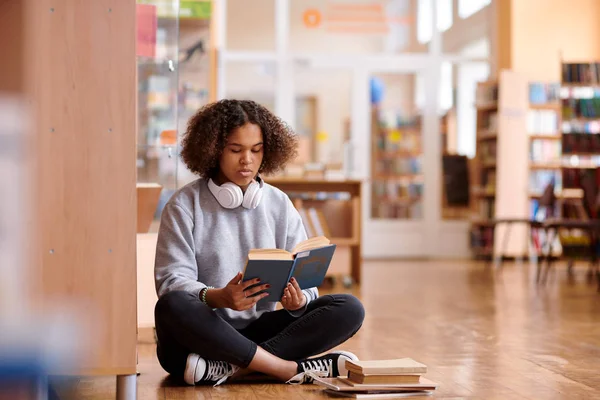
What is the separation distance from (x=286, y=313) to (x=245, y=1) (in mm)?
8393

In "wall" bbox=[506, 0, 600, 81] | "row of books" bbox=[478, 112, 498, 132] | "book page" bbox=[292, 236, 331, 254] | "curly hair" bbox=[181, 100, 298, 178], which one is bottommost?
"book page" bbox=[292, 236, 331, 254]

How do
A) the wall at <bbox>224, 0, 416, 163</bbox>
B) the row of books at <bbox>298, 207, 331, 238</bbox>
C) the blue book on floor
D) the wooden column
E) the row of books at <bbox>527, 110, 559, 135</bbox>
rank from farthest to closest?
the wall at <bbox>224, 0, 416, 163</bbox>, the row of books at <bbox>527, 110, 559, 135</bbox>, the row of books at <bbox>298, 207, 331, 238</bbox>, the blue book on floor, the wooden column

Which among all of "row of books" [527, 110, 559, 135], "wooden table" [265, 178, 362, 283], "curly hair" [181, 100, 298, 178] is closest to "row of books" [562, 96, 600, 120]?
"row of books" [527, 110, 559, 135]

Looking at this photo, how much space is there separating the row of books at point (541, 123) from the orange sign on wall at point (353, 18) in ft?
5.96

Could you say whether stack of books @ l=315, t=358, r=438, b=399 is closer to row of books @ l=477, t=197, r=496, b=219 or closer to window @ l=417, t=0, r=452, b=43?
row of books @ l=477, t=197, r=496, b=219

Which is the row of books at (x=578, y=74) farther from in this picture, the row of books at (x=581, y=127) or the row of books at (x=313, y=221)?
the row of books at (x=313, y=221)

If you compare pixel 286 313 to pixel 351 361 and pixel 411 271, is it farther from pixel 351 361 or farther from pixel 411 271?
pixel 411 271

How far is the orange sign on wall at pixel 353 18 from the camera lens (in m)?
11.1

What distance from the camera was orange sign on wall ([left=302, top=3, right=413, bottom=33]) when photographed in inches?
435

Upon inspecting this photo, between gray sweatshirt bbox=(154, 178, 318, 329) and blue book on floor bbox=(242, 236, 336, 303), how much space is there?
0.56ft

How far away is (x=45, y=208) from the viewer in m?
2.28

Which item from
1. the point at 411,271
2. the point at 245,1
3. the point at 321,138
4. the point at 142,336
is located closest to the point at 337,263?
the point at 411,271

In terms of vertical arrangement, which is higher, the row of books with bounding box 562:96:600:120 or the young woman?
the row of books with bounding box 562:96:600:120

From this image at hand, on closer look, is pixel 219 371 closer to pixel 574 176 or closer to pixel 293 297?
pixel 293 297
